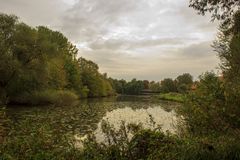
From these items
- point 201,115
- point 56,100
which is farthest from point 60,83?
point 201,115

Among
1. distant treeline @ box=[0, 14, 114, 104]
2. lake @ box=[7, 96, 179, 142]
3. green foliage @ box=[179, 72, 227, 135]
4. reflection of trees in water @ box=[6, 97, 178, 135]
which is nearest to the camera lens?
green foliage @ box=[179, 72, 227, 135]

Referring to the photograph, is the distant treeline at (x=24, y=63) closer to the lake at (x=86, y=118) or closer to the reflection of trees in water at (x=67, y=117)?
the reflection of trees in water at (x=67, y=117)

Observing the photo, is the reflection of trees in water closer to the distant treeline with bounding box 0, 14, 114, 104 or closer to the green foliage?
the green foliage

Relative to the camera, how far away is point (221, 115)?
966 cm

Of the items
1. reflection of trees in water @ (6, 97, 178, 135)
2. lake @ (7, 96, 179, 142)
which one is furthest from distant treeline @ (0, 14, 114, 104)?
lake @ (7, 96, 179, 142)

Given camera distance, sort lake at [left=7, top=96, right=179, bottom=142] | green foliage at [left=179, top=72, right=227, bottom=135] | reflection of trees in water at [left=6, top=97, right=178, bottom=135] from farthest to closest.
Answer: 1. reflection of trees in water at [left=6, top=97, right=178, bottom=135]
2. lake at [left=7, top=96, right=179, bottom=142]
3. green foliage at [left=179, top=72, right=227, bottom=135]

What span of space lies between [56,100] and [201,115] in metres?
41.5

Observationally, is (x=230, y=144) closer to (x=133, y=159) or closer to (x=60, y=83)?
(x=133, y=159)

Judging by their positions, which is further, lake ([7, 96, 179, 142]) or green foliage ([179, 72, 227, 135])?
lake ([7, 96, 179, 142])

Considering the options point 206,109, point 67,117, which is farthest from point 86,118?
point 206,109

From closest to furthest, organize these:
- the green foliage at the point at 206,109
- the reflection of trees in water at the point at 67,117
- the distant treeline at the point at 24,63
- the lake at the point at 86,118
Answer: the green foliage at the point at 206,109 < the lake at the point at 86,118 < the reflection of trees in water at the point at 67,117 < the distant treeline at the point at 24,63

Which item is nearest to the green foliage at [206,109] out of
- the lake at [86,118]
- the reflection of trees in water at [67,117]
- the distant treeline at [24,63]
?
the lake at [86,118]

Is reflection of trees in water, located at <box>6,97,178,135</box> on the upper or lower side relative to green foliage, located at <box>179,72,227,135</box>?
lower

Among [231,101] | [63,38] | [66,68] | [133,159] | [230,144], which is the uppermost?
[63,38]
